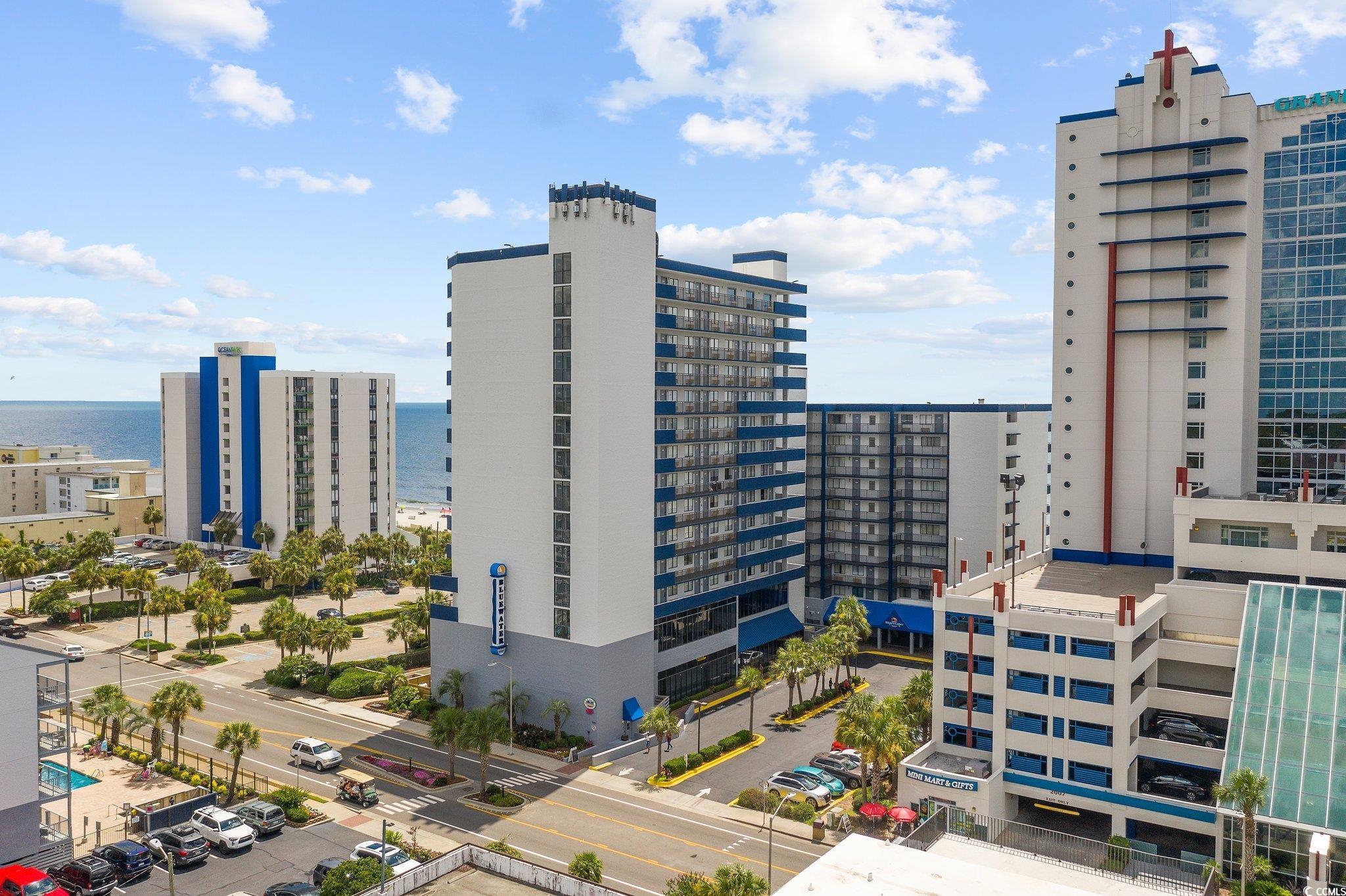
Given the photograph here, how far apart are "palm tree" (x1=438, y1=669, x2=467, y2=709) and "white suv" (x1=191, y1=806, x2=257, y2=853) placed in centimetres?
2236

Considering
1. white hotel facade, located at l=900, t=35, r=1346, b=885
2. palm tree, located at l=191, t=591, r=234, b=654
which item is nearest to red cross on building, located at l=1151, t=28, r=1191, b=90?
white hotel facade, located at l=900, t=35, r=1346, b=885

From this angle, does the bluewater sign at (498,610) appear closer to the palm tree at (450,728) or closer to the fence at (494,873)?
the palm tree at (450,728)

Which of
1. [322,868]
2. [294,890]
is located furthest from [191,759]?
[294,890]

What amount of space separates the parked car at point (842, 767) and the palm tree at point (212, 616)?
69065 mm

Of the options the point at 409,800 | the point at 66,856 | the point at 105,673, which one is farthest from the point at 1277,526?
the point at 105,673

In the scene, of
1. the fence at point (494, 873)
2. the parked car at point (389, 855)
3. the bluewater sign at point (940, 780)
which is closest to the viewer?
the fence at point (494, 873)

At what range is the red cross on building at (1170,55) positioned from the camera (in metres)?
81.2

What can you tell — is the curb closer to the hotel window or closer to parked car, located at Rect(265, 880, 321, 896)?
parked car, located at Rect(265, 880, 321, 896)

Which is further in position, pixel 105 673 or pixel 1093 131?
pixel 105 673

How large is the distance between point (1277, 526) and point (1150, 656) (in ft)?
51.8

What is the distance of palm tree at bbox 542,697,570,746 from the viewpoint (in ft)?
250

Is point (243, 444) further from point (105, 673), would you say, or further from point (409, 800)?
point (409, 800)

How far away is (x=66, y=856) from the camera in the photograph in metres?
54.5

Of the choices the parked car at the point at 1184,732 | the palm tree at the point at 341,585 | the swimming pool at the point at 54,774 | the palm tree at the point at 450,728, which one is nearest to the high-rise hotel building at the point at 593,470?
the palm tree at the point at 450,728
